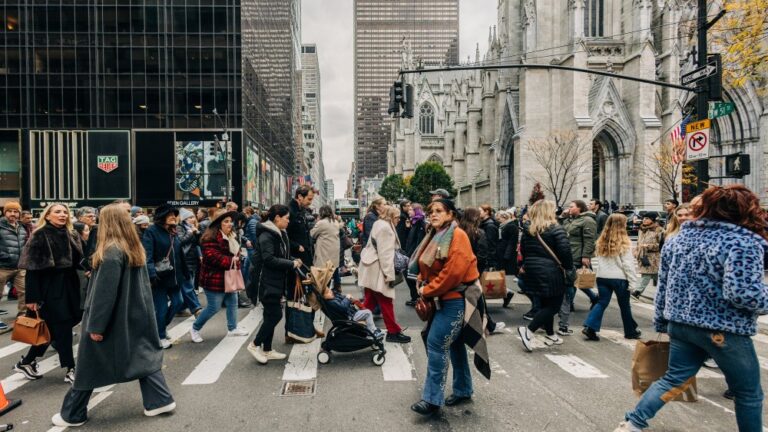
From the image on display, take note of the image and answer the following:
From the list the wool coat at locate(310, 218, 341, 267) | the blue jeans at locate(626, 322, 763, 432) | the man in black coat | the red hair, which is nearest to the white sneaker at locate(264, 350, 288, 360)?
the man in black coat

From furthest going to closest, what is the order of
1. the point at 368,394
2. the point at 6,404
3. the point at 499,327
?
the point at 499,327 < the point at 368,394 < the point at 6,404

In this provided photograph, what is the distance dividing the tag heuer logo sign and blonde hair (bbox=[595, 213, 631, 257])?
4147cm

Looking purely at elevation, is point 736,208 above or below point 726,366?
above

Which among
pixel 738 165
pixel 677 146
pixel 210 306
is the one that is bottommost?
pixel 210 306

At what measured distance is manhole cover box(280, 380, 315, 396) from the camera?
505 cm

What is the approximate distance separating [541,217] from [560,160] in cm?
2751

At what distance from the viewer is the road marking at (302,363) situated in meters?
5.64

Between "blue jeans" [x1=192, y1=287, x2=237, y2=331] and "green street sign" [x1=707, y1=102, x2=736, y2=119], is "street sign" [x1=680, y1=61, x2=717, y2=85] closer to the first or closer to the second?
"green street sign" [x1=707, y1=102, x2=736, y2=119]

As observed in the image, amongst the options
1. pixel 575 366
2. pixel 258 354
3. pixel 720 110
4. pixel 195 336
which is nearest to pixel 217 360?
pixel 258 354

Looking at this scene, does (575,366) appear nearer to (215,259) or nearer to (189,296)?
(215,259)

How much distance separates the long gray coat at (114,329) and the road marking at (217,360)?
51.5 inches

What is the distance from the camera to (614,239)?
6.98 m

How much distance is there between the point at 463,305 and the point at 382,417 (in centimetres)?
126

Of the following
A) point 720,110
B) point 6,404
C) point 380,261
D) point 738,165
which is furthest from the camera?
point 720,110
